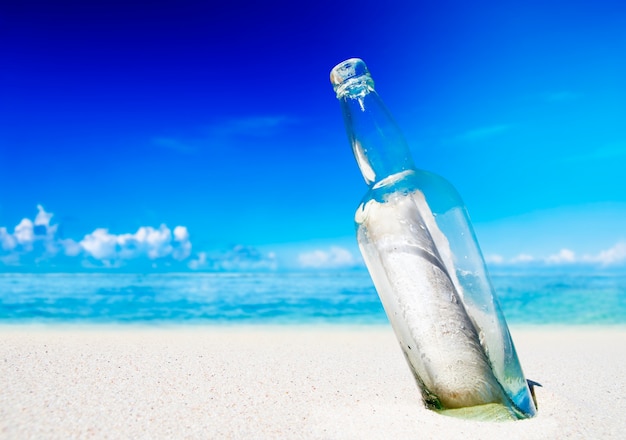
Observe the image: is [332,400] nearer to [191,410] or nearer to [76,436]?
[191,410]

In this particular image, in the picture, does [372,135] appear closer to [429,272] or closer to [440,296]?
[429,272]

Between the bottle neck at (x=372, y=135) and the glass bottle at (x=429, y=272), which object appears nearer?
the glass bottle at (x=429, y=272)

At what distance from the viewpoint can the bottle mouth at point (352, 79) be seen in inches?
75.9

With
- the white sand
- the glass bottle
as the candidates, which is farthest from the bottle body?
the white sand

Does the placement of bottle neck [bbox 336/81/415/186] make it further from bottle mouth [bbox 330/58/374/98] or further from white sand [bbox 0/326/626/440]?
white sand [bbox 0/326/626/440]

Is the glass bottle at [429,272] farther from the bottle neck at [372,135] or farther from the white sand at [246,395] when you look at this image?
the white sand at [246,395]

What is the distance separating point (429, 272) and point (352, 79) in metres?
0.89

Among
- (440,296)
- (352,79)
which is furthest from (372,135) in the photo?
(440,296)

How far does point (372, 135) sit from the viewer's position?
1.89 metres

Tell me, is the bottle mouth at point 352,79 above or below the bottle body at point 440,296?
above

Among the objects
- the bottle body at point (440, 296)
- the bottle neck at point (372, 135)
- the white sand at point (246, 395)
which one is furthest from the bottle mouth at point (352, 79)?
the white sand at point (246, 395)

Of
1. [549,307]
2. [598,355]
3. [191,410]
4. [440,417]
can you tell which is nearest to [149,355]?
[191,410]

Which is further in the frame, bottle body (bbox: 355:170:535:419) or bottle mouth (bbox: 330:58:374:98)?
bottle mouth (bbox: 330:58:374:98)

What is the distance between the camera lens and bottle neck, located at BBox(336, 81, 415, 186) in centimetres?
189
